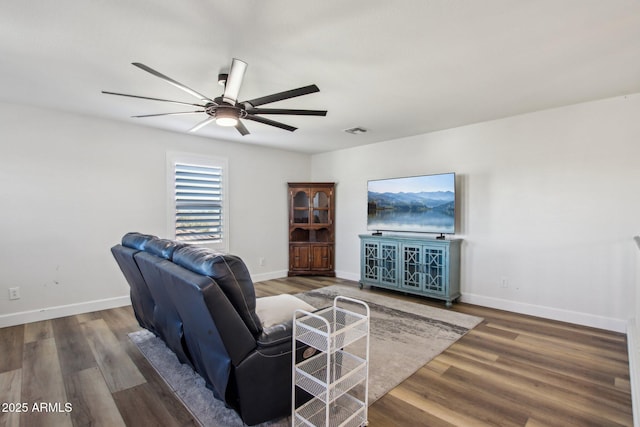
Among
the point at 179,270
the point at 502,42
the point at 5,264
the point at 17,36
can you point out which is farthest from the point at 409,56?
the point at 5,264

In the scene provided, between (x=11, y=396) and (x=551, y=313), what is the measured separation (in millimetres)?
4955

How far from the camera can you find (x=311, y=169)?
A: 6.50m

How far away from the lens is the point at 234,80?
223cm

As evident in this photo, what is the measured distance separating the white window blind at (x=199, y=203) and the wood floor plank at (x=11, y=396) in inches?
97.0

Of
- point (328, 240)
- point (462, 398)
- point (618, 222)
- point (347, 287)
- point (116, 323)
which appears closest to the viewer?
point (462, 398)

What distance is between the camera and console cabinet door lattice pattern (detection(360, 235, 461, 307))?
407 cm

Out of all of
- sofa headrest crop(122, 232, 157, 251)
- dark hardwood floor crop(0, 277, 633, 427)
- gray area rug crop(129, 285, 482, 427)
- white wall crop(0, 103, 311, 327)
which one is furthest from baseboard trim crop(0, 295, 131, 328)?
sofa headrest crop(122, 232, 157, 251)

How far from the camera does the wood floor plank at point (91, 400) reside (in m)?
1.84

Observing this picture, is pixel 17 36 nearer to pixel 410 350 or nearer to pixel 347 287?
pixel 410 350

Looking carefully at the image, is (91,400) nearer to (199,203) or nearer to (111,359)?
(111,359)

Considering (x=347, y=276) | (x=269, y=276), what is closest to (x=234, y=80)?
(x=269, y=276)

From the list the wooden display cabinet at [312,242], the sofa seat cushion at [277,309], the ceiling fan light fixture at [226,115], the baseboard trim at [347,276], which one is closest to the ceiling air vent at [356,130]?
the wooden display cabinet at [312,242]

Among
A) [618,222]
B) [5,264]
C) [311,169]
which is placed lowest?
[5,264]

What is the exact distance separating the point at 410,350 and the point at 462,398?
2.35 ft
